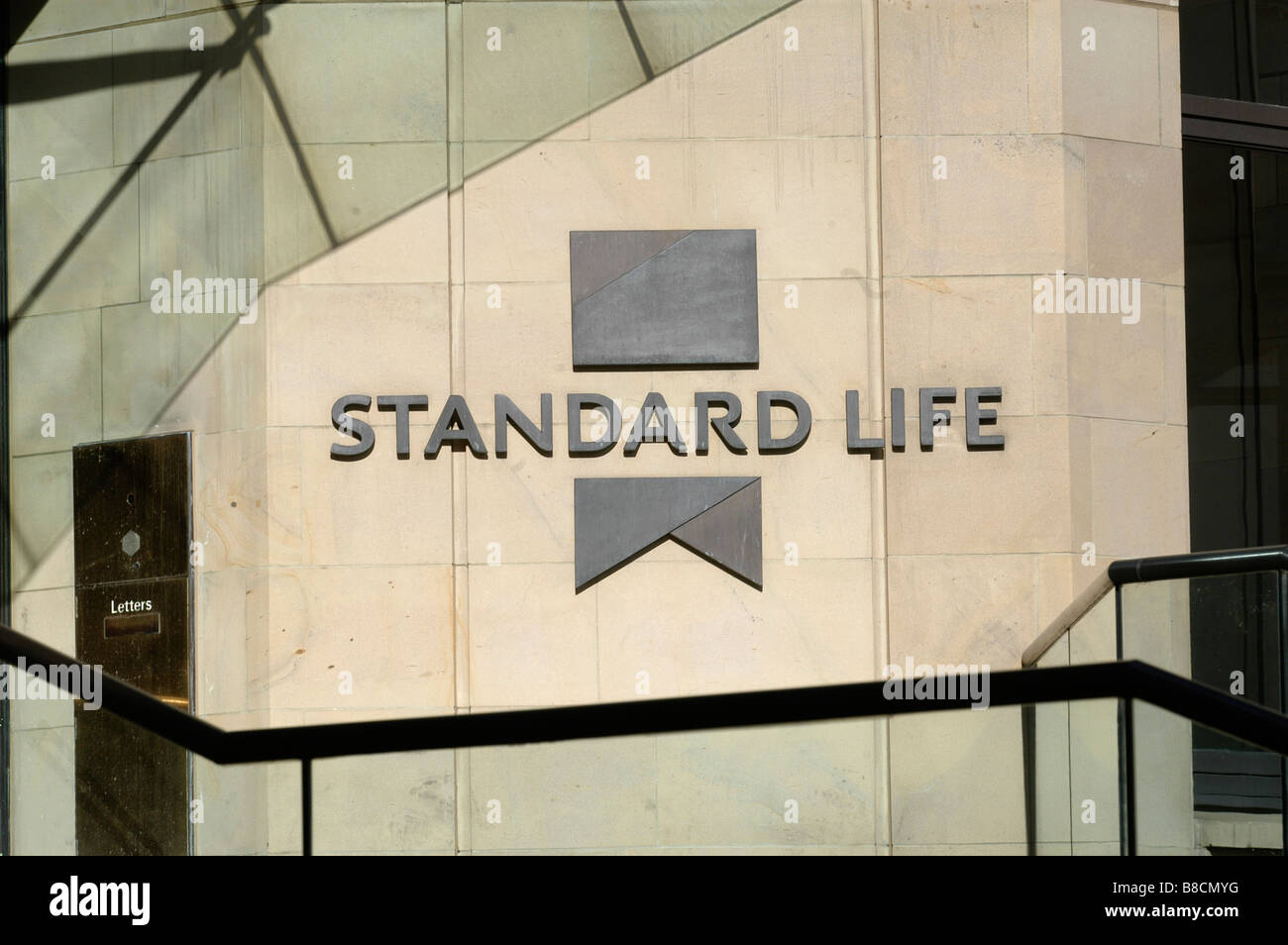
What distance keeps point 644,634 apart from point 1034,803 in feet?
10.3

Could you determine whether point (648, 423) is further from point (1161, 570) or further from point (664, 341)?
point (1161, 570)

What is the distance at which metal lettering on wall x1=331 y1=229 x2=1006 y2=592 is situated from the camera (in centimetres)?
818

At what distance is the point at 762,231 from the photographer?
8.40 m

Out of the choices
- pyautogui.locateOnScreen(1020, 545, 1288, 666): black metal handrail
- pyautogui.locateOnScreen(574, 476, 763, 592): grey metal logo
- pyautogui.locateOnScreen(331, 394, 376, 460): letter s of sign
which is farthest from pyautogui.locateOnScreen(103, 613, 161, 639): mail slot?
pyautogui.locateOnScreen(1020, 545, 1288, 666): black metal handrail

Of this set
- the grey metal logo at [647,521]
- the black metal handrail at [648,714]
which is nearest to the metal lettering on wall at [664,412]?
the grey metal logo at [647,521]

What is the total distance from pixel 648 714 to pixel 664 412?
4.72 meters

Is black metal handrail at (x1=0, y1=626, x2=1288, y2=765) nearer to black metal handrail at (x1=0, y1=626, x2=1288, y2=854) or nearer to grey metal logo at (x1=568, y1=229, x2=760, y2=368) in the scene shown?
black metal handrail at (x1=0, y1=626, x2=1288, y2=854)

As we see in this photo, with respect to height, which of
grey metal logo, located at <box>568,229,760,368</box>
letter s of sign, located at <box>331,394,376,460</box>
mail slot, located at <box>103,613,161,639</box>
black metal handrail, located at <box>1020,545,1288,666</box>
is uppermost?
grey metal logo, located at <box>568,229,760,368</box>

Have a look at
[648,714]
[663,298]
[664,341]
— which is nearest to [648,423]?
[664,341]

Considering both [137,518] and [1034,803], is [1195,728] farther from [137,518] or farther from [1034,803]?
[137,518]

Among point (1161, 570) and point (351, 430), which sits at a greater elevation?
point (351, 430)

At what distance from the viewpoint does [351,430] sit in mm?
8172
